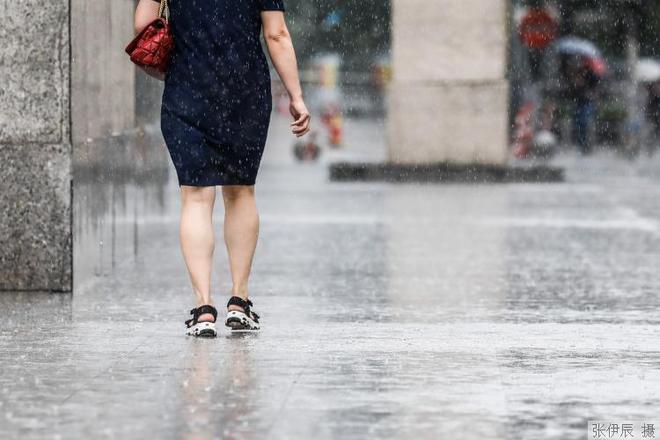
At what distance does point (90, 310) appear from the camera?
9.04m

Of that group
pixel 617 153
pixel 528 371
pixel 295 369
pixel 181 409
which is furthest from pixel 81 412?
pixel 617 153

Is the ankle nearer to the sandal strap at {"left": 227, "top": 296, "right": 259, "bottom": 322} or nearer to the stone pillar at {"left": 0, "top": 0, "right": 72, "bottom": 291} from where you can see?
the sandal strap at {"left": 227, "top": 296, "right": 259, "bottom": 322}

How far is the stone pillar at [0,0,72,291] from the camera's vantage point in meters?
9.66

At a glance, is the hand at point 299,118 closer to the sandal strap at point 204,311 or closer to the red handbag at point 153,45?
the red handbag at point 153,45

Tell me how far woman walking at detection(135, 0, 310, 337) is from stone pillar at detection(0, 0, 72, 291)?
4.74 ft

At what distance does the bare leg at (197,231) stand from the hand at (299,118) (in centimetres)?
45

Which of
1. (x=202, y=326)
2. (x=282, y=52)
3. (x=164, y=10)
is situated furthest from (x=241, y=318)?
(x=164, y=10)

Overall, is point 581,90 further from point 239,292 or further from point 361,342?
point 361,342

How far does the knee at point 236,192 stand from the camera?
841 cm

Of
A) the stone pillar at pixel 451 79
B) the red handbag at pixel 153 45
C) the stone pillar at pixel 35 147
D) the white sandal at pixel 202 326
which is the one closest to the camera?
the white sandal at pixel 202 326

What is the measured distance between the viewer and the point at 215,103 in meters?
8.28

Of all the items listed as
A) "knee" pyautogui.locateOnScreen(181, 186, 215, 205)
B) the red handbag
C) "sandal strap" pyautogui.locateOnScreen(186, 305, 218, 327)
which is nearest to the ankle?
"sandal strap" pyautogui.locateOnScreen(186, 305, 218, 327)

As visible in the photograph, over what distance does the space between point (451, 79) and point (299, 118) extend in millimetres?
15888

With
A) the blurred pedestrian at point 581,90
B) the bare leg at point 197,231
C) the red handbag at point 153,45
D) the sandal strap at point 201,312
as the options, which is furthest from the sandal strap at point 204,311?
the blurred pedestrian at point 581,90
